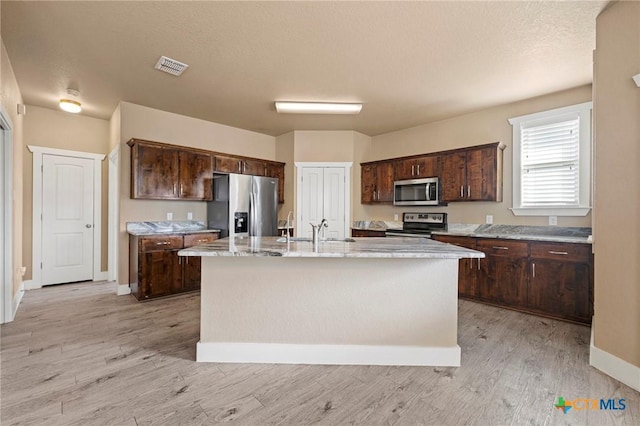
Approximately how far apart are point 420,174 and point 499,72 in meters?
1.86

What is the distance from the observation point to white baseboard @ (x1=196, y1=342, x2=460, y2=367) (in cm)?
229

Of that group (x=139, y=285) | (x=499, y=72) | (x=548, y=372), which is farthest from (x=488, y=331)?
(x=139, y=285)

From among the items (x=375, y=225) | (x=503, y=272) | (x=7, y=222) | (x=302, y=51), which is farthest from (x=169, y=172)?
(x=503, y=272)

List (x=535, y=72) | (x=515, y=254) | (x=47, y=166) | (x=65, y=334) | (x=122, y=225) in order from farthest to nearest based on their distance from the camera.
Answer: (x=47, y=166) → (x=122, y=225) → (x=515, y=254) → (x=535, y=72) → (x=65, y=334)

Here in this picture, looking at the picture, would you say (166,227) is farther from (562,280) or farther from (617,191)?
(562,280)

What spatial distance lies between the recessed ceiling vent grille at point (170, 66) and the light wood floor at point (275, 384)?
9.02ft

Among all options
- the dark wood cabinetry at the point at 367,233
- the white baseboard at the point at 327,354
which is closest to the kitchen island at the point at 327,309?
the white baseboard at the point at 327,354

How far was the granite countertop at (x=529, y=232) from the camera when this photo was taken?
132 inches

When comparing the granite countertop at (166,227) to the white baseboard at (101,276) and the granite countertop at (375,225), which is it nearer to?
the white baseboard at (101,276)

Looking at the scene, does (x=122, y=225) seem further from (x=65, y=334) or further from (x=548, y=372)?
Answer: (x=548, y=372)

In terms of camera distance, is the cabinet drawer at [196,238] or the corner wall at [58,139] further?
the corner wall at [58,139]

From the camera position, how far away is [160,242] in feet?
13.0

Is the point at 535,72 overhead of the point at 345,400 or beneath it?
overhead

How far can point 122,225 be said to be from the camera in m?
4.15
